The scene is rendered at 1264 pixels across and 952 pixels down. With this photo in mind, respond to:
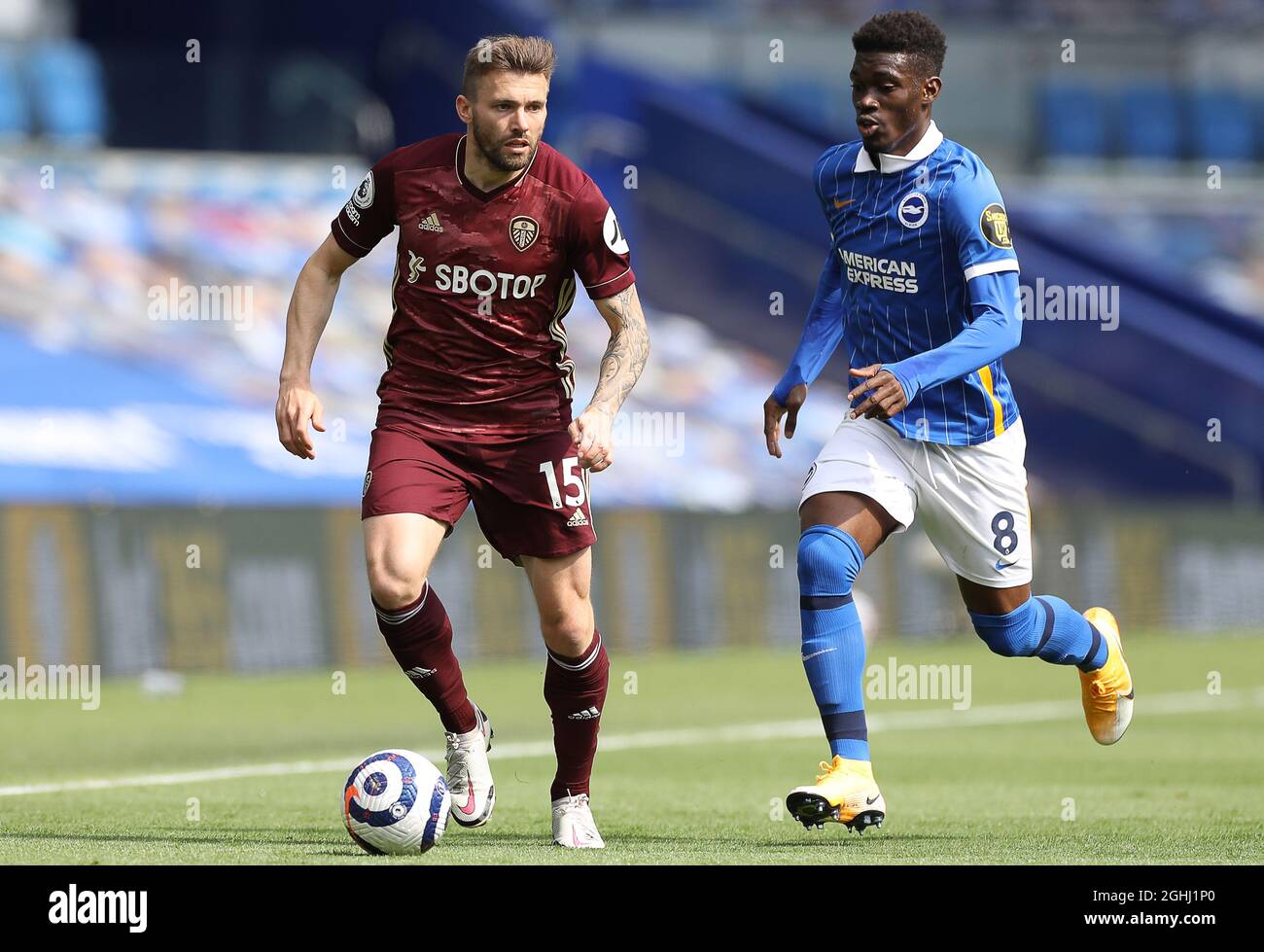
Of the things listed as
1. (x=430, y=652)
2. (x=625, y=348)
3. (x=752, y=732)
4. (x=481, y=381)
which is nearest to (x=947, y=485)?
(x=625, y=348)

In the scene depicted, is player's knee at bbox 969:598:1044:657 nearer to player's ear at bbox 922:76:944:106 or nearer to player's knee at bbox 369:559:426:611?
player's ear at bbox 922:76:944:106

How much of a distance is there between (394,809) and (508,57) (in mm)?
2339

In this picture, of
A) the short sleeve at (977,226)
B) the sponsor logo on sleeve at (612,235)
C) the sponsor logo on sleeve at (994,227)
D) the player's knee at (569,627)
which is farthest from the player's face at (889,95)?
the player's knee at (569,627)

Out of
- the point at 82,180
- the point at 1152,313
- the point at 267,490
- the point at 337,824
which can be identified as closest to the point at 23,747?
the point at 337,824

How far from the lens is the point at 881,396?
673cm

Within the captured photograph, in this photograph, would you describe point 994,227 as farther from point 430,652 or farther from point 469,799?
point 469,799

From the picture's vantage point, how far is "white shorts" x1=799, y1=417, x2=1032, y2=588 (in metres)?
7.38

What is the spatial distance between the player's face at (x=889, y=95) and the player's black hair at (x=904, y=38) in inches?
1.0

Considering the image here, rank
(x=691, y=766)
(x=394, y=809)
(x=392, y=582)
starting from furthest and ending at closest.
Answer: (x=691, y=766)
(x=392, y=582)
(x=394, y=809)

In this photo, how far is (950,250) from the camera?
7.22 metres

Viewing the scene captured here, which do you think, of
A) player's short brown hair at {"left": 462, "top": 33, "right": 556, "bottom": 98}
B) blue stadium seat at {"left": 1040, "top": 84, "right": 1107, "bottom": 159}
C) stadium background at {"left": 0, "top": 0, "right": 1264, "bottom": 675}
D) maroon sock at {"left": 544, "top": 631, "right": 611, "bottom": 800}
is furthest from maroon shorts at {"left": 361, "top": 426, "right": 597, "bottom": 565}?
blue stadium seat at {"left": 1040, "top": 84, "right": 1107, "bottom": 159}

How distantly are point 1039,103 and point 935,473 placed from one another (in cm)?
2056

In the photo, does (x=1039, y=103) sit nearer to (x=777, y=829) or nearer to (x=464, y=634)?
(x=464, y=634)

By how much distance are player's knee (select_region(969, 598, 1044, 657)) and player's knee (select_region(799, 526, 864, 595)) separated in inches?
29.2
